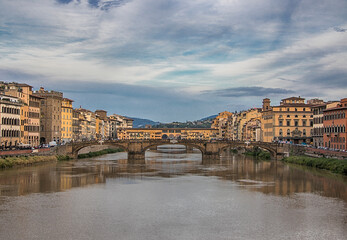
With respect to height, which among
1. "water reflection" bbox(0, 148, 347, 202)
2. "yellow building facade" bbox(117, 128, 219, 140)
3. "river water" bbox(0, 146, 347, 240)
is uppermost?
"yellow building facade" bbox(117, 128, 219, 140)

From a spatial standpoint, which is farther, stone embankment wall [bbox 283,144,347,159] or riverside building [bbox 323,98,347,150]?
riverside building [bbox 323,98,347,150]

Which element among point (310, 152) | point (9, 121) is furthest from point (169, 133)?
point (9, 121)

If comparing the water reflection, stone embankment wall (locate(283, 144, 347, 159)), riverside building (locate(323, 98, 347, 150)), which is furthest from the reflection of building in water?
riverside building (locate(323, 98, 347, 150))

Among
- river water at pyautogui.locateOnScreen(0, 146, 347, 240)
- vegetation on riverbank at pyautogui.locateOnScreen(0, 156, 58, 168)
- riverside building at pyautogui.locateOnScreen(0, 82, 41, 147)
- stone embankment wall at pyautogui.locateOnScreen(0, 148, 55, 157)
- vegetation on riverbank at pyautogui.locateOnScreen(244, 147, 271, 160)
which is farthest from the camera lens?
vegetation on riverbank at pyautogui.locateOnScreen(244, 147, 271, 160)

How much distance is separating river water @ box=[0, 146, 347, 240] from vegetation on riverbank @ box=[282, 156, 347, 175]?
7.38 feet

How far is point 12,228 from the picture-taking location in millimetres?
27297

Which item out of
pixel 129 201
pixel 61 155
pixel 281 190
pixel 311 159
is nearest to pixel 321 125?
pixel 311 159

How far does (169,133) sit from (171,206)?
16148cm

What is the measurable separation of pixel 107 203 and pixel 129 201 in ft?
6.13

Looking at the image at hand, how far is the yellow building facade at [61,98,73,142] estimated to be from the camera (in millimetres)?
96062

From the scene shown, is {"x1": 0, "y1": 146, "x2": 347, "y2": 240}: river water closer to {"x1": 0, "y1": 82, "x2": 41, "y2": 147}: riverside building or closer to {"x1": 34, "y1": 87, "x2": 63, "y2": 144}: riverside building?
{"x1": 0, "y1": 82, "x2": 41, "y2": 147}: riverside building

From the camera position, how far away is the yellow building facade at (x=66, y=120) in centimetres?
9606

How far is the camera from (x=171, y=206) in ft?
113

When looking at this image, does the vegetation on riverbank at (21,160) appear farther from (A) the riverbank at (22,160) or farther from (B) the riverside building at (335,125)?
(B) the riverside building at (335,125)
